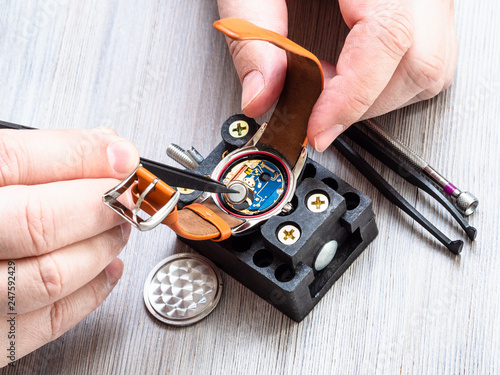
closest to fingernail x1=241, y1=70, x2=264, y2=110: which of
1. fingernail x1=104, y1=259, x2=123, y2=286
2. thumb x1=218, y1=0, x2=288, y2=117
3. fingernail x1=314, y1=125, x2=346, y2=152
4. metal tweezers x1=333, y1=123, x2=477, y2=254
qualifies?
thumb x1=218, y1=0, x2=288, y2=117

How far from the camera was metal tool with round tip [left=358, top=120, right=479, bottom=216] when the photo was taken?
1.02 meters

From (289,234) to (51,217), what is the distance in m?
A: 0.34

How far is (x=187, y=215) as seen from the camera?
0.89m

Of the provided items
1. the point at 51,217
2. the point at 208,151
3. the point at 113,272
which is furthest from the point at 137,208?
the point at 208,151

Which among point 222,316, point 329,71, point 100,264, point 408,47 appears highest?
point 408,47

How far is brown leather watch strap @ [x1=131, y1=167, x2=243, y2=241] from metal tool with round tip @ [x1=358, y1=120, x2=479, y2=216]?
327 millimetres

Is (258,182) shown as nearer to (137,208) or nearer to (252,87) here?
(252,87)

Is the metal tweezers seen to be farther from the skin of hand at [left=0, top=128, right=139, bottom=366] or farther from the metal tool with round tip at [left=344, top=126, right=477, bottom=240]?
the skin of hand at [left=0, top=128, right=139, bottom=366]

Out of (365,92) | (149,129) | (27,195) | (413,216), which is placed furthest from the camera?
(149,129)

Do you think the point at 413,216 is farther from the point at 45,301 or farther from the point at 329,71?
the point at 45,301

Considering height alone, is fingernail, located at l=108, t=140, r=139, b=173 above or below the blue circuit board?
above

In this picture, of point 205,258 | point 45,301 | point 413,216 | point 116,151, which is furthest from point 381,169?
point 45,301

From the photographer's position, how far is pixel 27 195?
0.76 meters

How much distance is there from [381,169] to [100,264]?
1.74 ft
